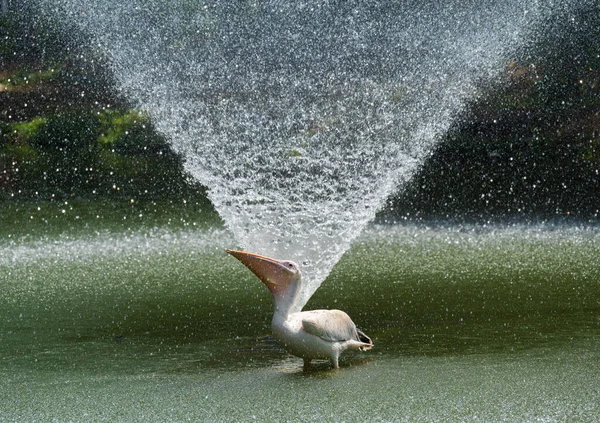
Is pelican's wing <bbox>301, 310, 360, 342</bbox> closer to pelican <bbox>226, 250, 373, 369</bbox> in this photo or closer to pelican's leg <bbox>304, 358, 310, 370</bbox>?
pelican <bbox>226, 250, 373, 369</bbox>

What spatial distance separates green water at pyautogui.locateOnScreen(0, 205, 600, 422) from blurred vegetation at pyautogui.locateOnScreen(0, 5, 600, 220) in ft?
14.6

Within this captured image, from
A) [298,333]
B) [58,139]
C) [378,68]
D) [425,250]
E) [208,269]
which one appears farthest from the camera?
[58,139]

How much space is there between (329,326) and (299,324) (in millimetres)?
163

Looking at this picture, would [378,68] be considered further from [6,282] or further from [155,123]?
[6,282]

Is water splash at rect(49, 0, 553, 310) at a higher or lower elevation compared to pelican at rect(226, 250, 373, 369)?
higher

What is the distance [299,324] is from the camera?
189 inches

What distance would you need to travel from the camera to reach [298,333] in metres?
4.75

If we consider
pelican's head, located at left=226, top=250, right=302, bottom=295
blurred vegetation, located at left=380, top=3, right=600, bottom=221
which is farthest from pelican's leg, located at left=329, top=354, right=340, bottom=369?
blurred vegetation, located at left=380, top=3, right=600, bottom=221

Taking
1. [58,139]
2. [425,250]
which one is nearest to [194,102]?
[58,139]

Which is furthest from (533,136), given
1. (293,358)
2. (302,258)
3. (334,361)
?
(334,361)

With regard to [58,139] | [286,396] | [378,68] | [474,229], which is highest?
[378,68]

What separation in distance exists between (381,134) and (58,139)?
6.29 meters

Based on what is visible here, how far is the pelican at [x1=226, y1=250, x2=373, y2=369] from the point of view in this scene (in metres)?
4.72

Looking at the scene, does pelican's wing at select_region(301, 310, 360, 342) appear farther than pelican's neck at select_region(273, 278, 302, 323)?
No
